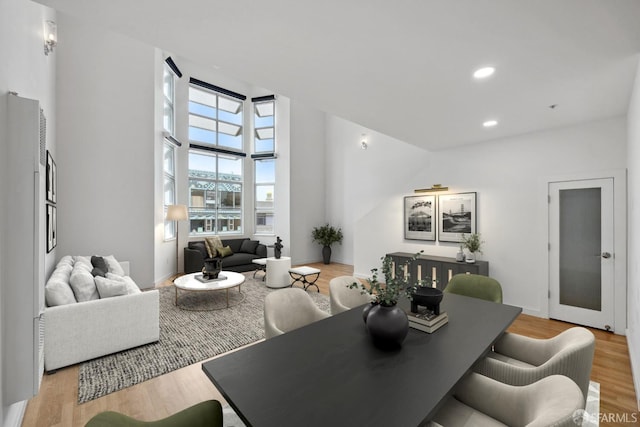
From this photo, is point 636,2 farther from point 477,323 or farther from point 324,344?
point 324,344

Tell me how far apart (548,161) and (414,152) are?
2.16 m

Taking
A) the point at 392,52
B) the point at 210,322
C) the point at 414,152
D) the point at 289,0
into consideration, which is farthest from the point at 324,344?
the point at 414,152

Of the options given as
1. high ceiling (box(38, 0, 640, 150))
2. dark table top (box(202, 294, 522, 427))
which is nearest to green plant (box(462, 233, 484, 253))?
high ceiling (box(38, 0, 640, 150))

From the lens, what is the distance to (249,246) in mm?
7410

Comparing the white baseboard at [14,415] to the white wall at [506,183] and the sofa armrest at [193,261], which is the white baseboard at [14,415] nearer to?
the sofa armrest at [193,261]

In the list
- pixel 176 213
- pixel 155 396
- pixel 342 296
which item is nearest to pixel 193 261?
pixel 176 213

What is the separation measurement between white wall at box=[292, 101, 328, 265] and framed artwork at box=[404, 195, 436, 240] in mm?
3357

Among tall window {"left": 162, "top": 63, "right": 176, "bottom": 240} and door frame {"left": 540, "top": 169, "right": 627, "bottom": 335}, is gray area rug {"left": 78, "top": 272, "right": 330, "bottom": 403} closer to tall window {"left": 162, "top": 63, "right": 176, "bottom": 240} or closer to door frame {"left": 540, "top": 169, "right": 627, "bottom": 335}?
tall window {"left": 162, "top": 63, "right": 176, "bottom": 240}

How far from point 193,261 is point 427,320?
5629 mm

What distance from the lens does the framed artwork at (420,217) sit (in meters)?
5.26

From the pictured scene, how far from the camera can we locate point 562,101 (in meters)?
2.99

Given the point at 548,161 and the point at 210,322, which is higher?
the point at 548,161

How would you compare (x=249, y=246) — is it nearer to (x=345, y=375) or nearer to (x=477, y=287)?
(x=477, y=287)

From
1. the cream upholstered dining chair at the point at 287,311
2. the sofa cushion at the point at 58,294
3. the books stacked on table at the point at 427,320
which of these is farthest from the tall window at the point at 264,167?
the books stacked on table at the point at 427,320
